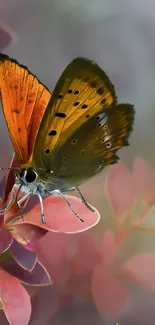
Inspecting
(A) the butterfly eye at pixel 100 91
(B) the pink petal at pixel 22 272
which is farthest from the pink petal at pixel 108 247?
(A) the butterfly eye at pixel 100 91

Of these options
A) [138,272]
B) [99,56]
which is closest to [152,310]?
[138,272]

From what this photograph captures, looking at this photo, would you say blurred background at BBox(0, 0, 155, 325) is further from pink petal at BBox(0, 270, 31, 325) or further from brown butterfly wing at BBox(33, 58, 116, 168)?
pink petal at BBox(0, 270, 31, 325)

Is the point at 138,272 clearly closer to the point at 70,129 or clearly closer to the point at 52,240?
the point at 52,240

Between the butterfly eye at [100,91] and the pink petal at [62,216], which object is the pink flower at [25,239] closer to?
the pink petal at [62,216]

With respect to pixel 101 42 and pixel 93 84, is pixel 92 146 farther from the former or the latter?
pixel 101 42

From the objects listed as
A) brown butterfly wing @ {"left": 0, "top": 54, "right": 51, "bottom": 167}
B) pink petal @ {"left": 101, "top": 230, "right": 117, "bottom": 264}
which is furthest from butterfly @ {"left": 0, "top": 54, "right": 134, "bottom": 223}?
pink petal @ {"left": 101, "top": 230, "right": 117, "bottom": 264}

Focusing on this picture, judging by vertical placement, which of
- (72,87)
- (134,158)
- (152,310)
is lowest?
(152,310)
